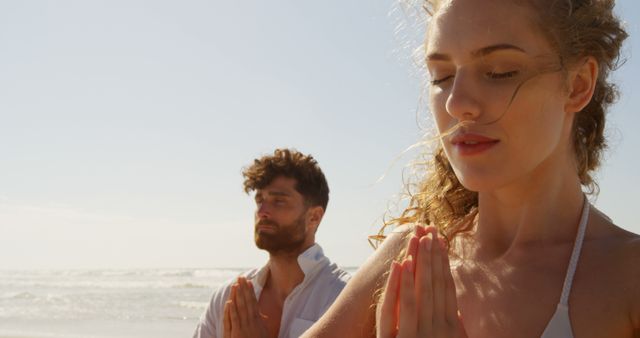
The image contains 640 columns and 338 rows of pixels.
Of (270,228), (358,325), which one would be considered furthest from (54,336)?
(358,325)

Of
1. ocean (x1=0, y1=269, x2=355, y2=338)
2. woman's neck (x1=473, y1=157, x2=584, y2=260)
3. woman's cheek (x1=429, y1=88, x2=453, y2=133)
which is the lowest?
ocean (x1=0, y1=269, x2=355, y2=338)

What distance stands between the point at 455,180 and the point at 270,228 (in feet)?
11.1

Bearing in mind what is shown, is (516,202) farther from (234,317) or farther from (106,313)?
(106,313)

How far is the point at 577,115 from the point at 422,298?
85 centimetres

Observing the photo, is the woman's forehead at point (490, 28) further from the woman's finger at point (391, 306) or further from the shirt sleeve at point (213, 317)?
the shirt sleeve at point (213, 317)

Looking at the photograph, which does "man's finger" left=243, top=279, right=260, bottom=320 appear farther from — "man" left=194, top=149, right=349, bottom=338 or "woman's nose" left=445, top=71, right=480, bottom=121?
"woman's nose" left=445, top=71, right=480, bottom=121

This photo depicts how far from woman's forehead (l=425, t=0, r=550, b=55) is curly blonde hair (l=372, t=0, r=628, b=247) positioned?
38mm

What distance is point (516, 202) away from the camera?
6.42 ft

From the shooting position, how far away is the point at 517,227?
1.97 meters

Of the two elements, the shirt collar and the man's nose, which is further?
the man's nose

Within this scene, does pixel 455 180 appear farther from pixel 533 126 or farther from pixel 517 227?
pixel 533 126

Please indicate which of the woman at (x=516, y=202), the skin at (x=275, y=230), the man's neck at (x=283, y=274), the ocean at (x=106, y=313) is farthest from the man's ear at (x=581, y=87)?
the ocean at (x=106, y=313)

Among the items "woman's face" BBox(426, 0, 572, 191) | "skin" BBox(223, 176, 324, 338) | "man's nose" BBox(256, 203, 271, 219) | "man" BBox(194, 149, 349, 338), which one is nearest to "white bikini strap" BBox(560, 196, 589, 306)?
"woman's face" BBox(426, 0, 572, 191)

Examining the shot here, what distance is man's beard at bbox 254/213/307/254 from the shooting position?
17.8ft
